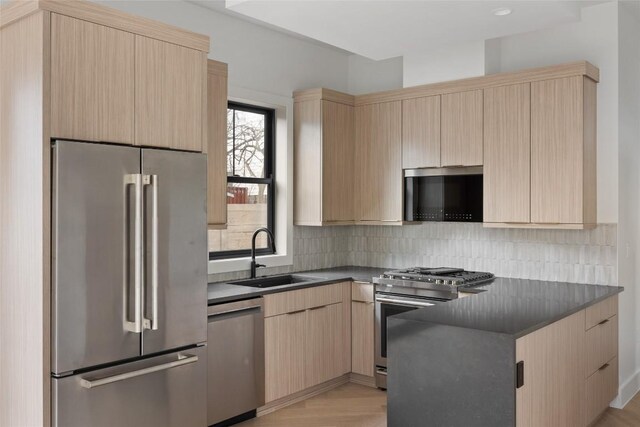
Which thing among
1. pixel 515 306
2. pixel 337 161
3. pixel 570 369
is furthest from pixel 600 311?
pixel 337 161

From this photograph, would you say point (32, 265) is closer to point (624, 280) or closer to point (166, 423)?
point (166, 423)

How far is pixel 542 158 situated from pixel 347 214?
5.65 ft

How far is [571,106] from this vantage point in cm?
394

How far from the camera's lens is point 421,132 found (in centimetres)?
471

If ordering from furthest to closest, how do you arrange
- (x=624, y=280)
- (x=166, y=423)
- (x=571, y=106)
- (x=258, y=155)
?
(x=258, y=155)
(x=624, y=280)
(x=571, y=106)
(x=166, y=423)

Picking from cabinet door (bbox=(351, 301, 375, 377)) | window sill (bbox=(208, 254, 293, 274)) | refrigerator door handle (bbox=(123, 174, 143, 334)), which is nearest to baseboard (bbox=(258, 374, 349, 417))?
cabinet door (bbox=(351, 301, 375, 377))

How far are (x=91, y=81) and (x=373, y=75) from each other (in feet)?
10.7

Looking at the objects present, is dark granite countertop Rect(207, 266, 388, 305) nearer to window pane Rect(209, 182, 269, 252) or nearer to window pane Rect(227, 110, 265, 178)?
window pane Rect(209, 182, 269, 252)

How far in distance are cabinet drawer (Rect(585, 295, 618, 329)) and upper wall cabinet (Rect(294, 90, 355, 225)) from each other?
2.14 metres

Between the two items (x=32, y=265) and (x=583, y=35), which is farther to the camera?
(x=583, y=35)

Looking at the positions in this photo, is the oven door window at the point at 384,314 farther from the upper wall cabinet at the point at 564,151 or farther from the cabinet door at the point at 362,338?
the upper wall cabinet at the point at 564,151

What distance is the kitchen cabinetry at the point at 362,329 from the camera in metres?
4.56

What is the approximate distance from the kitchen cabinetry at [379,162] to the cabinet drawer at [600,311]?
1.68m

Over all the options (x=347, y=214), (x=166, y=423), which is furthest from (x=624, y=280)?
(x=166, y=423)
